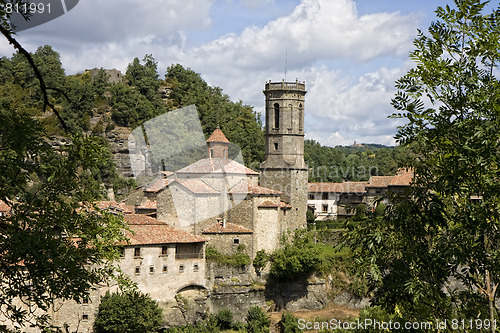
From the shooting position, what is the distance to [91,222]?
8.52 meters

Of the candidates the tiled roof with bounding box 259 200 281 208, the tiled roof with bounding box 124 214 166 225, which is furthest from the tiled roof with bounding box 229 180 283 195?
the tiled roof with bounding box 124 214 166 225

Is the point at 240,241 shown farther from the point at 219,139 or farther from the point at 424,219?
the point at 424,219

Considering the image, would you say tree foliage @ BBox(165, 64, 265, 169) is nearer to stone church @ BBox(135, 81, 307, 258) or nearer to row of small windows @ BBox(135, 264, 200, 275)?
stone church @ BBox(135, 81, 307, 258)

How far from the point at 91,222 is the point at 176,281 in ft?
76.0

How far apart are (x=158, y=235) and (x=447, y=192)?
24782 millimetres

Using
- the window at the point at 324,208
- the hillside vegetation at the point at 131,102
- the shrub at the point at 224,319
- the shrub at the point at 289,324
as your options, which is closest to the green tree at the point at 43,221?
the shrub at the point at 224,319

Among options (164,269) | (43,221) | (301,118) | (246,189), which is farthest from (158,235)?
(43,221)

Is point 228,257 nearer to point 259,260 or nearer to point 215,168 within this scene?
point 259,260

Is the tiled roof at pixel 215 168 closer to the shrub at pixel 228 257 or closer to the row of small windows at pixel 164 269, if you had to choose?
the shrub at pixel 228 257

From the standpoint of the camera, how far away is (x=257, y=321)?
32.5 m

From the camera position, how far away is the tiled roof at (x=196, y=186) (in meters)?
33.8

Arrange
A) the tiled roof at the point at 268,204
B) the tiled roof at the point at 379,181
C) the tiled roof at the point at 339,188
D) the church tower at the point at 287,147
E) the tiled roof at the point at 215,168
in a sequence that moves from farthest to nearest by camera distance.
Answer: the tiled roof at the point at 339,188 < the tiled roof at the point at 379,181 < the church tower at the point at 287,147 < the tiled roof at the point at 215,168 < the tiled roof at the point at 268,204

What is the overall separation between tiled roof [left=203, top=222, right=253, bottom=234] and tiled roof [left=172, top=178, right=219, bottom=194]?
225 centimetres

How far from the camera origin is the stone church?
3378 centimetres
